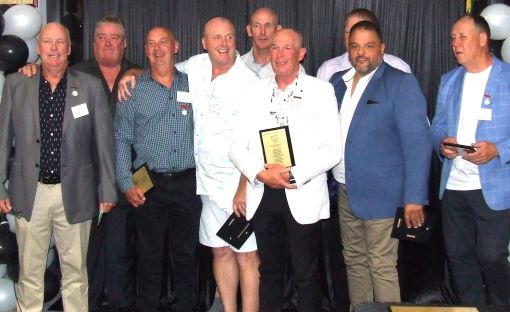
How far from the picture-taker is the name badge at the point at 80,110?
2.98 m

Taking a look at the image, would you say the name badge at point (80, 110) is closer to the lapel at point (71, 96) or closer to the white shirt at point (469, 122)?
the lapel at point (71, 96)

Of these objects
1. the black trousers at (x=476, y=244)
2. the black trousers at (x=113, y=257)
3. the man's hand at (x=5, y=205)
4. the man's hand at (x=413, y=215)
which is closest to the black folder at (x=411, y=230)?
the man's hand at (x=413, y=215)

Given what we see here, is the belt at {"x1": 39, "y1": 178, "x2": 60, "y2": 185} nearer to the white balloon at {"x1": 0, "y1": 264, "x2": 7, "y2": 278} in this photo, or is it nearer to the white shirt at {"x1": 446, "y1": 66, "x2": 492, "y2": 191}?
the white balloon at {"x1": 0, "y1": 264, "x2": 7, "y2": 278}

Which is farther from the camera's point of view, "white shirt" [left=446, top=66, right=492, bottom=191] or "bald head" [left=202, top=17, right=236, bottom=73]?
"bald head" [left=202, top=17, right=236, bottom=73]

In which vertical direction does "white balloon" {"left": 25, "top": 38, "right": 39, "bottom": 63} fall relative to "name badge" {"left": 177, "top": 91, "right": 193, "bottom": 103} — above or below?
above

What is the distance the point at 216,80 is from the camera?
3.11 m

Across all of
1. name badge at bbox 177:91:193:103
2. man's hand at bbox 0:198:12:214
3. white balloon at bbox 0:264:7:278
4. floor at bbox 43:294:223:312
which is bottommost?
floor at bbox 43:294:223:312

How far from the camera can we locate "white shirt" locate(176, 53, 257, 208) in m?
3.08

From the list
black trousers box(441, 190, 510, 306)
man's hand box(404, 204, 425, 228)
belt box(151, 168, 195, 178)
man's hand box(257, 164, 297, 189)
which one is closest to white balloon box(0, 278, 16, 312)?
belt box(151, 168, 195, 178)

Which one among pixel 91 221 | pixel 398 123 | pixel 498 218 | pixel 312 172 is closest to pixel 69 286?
pixel 91 221

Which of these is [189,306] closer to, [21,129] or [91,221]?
[91,221]

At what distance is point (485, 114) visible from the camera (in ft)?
9.23

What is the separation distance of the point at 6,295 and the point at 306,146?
198cm

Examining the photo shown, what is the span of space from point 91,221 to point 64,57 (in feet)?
2.90
